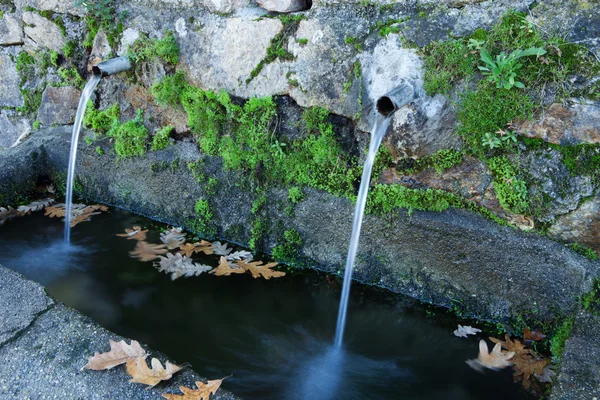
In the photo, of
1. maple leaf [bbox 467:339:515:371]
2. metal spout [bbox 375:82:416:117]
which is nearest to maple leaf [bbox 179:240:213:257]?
metal spout [bbox 375:82:416:117]

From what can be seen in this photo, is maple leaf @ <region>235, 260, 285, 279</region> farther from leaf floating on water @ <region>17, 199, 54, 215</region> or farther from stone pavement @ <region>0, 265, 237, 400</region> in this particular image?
leaf floating on water @ <region>17, 199, 54, 215</region>

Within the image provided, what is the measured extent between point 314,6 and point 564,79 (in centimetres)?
157

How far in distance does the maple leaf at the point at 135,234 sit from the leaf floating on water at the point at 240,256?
0.80m

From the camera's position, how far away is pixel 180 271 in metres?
3.29

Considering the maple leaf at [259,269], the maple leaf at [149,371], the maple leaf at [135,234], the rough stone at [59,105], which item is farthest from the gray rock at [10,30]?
the maple leaf at [149,371]

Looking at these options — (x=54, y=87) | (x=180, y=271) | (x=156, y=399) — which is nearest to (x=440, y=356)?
(x=156, y=399)

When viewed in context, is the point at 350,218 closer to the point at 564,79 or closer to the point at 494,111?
the point at 494,111

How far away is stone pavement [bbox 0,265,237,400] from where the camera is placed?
1917 millimetres

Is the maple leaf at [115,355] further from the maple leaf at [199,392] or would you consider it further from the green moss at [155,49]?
the green moss at [155,49]

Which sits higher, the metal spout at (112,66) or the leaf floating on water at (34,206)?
the metal spout at (112,66)

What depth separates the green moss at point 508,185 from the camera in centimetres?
257

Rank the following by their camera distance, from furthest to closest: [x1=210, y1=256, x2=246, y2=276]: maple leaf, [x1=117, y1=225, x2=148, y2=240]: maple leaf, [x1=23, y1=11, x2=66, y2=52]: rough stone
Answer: [x1=23, y1=11, x2=66, y2=52]: rough stone
[x1=117, y1=225, x2=148, y2=240]: maple leaf
[x1=210, y1=256, x2=246, y2=276]: maple leaf

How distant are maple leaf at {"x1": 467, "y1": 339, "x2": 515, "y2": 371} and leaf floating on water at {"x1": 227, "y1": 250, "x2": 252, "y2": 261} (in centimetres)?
164

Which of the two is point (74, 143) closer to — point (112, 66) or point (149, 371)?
point (112, 66)
